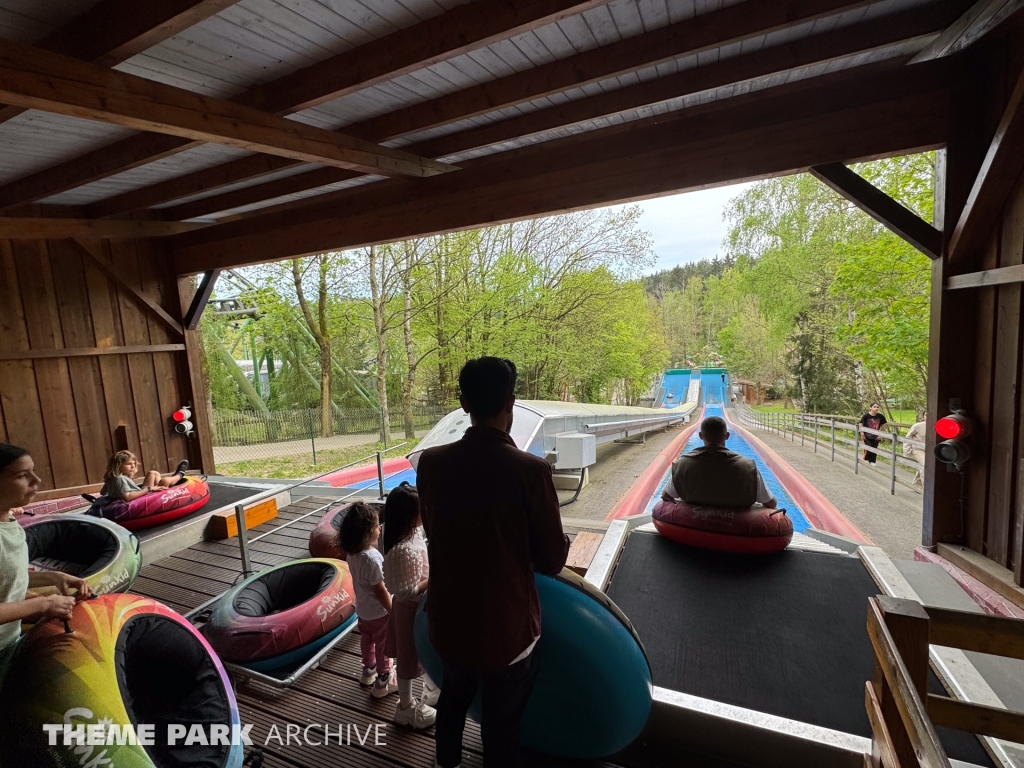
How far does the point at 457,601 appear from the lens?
1201mm

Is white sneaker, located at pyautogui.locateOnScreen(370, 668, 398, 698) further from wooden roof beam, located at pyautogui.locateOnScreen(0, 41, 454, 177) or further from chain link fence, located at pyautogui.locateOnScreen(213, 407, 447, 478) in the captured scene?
chain link fence, located at pyautogui.locateOnScreen(213, 407, 447, 478)

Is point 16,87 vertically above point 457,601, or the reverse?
point 16,87

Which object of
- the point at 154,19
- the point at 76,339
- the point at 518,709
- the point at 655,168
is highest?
the point at 154,19

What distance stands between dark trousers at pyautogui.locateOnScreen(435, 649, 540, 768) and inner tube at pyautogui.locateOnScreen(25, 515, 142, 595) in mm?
3177

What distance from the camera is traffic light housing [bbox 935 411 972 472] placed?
8.72 ft

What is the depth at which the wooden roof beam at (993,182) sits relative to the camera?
2.22 m

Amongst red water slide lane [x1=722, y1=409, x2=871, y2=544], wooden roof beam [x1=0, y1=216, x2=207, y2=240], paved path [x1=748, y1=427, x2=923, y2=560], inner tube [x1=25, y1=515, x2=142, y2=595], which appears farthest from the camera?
red water slide lane [x1=722, y1=409, x2=871, y2=544]

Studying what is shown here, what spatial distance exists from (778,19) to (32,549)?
5691 mm

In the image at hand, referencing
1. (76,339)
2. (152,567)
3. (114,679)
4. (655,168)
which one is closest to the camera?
(114,679)

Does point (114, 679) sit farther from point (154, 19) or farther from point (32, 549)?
point (32, 549)

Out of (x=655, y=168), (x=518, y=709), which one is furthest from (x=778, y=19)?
(x=518, y=709)

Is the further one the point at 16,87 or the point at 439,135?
the point at 439,135

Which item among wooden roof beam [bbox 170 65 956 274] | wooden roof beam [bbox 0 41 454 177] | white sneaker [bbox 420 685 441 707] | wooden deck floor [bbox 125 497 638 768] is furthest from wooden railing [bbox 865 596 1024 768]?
wooden roof beam [bbox 0 41 454 177]

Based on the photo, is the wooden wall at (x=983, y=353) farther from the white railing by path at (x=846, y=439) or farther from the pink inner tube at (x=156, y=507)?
the pink inner tube at (x=156, y=507)
